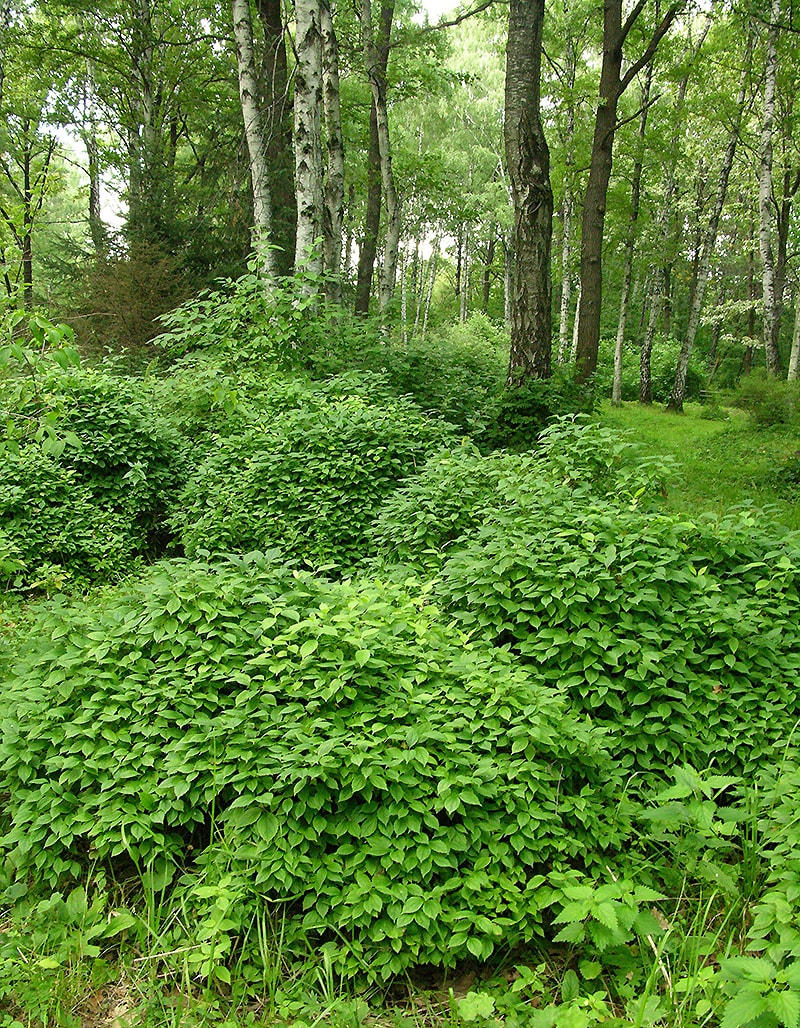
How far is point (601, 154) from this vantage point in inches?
477

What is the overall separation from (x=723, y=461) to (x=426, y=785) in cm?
922

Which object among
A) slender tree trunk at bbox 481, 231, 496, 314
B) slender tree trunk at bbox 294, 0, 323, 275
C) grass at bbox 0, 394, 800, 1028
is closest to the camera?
grass at bbox 0, 394, 800, 1028

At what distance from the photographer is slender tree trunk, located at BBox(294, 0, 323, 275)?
8.93 m

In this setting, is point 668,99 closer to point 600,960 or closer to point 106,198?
point 106,198

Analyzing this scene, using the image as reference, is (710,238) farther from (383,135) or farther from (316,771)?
(316,771)

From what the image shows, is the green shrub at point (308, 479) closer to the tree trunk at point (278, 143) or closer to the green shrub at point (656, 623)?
the green shrub at point (656, 623)

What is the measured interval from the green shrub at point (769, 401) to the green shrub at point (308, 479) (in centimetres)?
777

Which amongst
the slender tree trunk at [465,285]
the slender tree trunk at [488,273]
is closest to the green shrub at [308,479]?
the slender tree trunk at [465,285]

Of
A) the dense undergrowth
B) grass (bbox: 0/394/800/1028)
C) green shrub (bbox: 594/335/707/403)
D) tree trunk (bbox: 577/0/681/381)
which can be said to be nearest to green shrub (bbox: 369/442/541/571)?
the dense undergrowth

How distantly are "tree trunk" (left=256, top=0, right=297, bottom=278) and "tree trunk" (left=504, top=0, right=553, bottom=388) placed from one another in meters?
6.15

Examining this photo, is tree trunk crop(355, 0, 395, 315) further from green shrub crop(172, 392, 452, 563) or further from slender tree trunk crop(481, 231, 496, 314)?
slender tree trunk crop(481, 231, 496, 314)

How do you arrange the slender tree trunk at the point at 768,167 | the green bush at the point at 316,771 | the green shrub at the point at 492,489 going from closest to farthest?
the green bush at the point at 316,771
the green shrub at the point at 492,489
the slender tree trunk at the point at 768,167

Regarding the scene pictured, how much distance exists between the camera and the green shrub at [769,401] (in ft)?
37.6

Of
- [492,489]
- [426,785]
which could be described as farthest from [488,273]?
[426,785]
